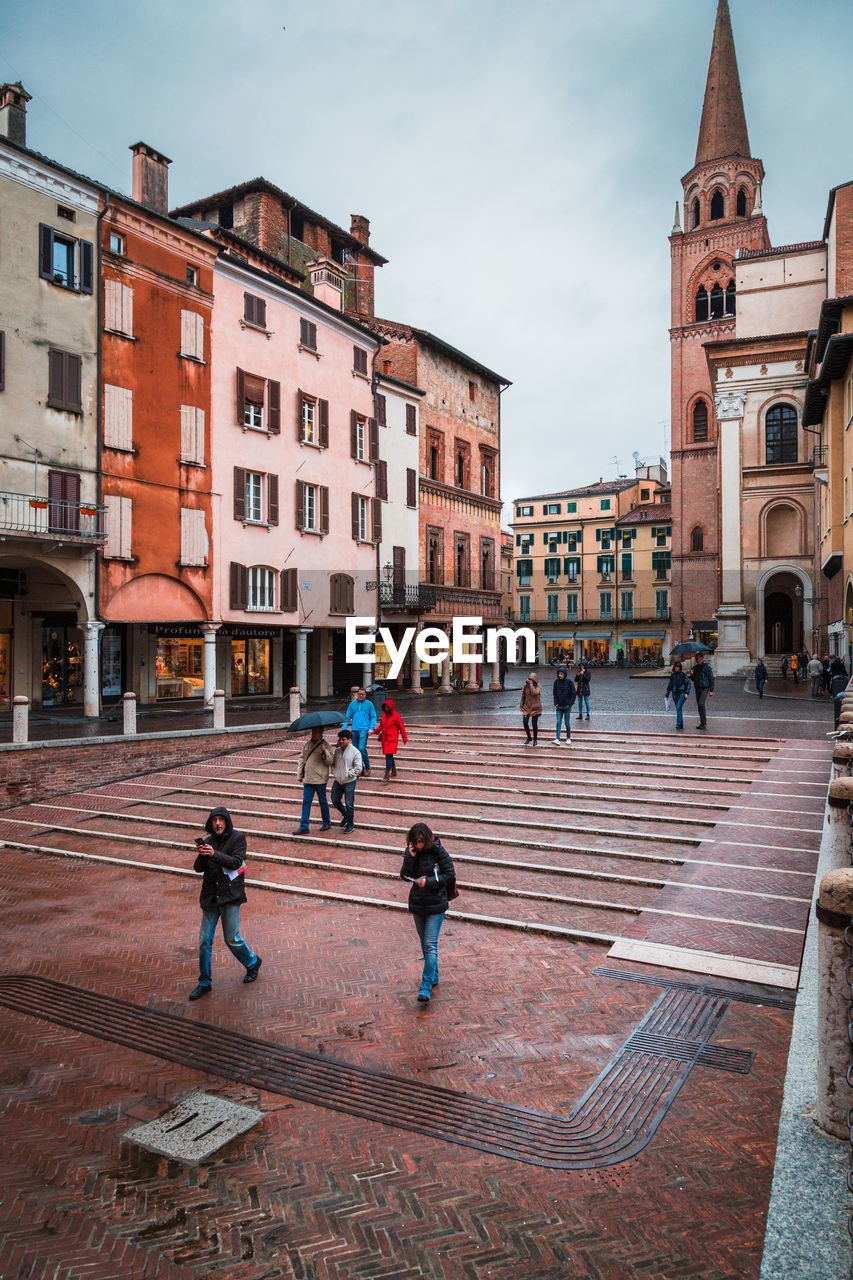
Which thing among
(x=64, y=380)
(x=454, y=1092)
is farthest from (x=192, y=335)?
(x=454, y=1092)

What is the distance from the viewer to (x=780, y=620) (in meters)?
48.2

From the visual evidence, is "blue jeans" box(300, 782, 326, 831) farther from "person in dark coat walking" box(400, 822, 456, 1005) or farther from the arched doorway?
the arched doorway

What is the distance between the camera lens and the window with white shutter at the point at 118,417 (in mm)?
22219

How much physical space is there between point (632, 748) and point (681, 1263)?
14723mm

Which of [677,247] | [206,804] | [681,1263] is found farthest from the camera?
[677,247]

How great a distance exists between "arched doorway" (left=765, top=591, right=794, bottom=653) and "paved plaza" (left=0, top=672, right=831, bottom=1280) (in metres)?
37.7

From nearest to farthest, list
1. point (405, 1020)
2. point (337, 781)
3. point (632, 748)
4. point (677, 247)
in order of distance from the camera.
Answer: point (405, 1020) < point (337, 781) < point (632, 748) < point (677, 247)

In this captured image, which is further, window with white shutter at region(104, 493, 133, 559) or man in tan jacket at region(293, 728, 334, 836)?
window with white shutter at region(104, 493, 133, 559)

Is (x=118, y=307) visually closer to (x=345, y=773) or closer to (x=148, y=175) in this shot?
(x=148, y=175)

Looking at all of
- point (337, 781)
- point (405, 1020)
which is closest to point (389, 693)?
point (337, 781)

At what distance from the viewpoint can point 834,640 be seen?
3231cm

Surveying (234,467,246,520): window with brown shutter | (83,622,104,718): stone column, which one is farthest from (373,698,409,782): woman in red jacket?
(234,467,246,520): window with brown shutter

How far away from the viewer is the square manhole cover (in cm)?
480

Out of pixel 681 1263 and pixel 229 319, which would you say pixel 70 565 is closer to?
pixel 229 319
